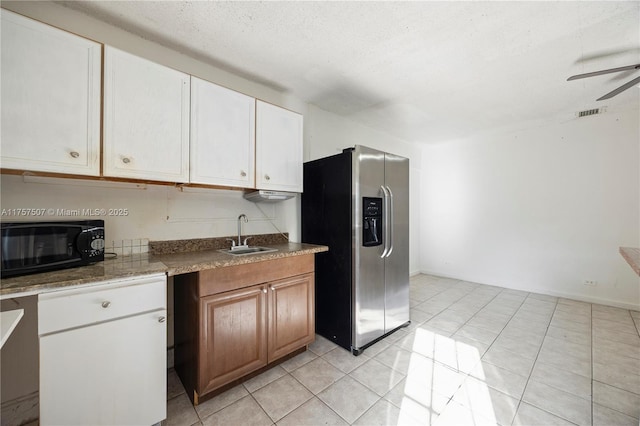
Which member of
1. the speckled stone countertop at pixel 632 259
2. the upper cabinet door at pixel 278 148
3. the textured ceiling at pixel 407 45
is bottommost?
the speckled stone countertop at pixel 632 259

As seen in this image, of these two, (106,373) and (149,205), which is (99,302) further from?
(149,205)

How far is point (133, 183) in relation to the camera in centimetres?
188

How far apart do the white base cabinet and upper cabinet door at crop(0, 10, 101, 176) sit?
0.75m

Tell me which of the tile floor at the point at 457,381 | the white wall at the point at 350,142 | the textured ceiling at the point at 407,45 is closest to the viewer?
the tile floor at the point at 457,381

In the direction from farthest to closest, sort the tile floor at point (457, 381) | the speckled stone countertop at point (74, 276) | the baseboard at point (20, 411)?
the tile floor at point (457, 381), the baseboard at point (20, 411), the speckled stone countertop at point (74, 276)

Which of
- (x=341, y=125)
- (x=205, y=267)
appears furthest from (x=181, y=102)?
(x=341, y=125)

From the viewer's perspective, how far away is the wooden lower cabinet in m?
1.61

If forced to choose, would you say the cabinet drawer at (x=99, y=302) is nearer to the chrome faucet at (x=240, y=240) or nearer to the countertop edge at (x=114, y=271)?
the countertop edge at (x=114, y=271)

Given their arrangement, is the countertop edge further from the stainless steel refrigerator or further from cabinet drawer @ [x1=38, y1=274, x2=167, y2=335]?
the stainless steel refrigerator

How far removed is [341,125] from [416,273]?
333cm

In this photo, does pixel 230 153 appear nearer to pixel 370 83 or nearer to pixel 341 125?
pixel 370 83

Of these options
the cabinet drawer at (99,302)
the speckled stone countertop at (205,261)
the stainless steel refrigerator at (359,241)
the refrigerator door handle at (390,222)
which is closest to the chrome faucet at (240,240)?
the speckled stone countertop at (205,261)

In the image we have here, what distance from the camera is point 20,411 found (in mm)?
1476

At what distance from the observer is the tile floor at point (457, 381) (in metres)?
1.55
